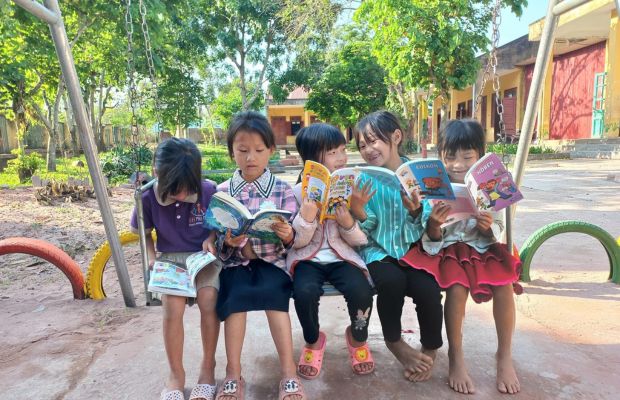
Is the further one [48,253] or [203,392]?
[48,253]

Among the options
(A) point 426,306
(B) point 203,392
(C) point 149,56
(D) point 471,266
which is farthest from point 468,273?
(C) point 149,56

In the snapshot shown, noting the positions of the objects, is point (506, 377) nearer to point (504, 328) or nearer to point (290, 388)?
point (504, 328)

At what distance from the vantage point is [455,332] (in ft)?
6.15

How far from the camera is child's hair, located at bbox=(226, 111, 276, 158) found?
1986 millimetres

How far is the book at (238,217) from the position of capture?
174cm

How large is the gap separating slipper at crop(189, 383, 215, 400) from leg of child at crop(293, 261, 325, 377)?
39 cm

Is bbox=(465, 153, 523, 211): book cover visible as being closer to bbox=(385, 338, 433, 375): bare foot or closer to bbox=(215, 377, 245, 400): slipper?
bbox=(385, 338, 433, 375): bare foot

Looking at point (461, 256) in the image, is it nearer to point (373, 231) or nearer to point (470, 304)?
point (373, 231)

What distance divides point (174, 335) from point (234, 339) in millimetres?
246

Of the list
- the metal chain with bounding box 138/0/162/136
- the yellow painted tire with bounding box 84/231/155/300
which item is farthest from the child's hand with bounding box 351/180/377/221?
the yellow painted tire with bounding box 84/231/155/300

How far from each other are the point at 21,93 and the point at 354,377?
37.6 ft

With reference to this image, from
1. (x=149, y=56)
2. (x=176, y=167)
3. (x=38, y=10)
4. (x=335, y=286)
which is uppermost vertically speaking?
(x=38, y=10)

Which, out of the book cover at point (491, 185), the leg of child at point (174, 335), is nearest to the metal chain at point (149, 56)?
the leg of child at point (174, 335)

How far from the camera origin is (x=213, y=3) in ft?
47.1
